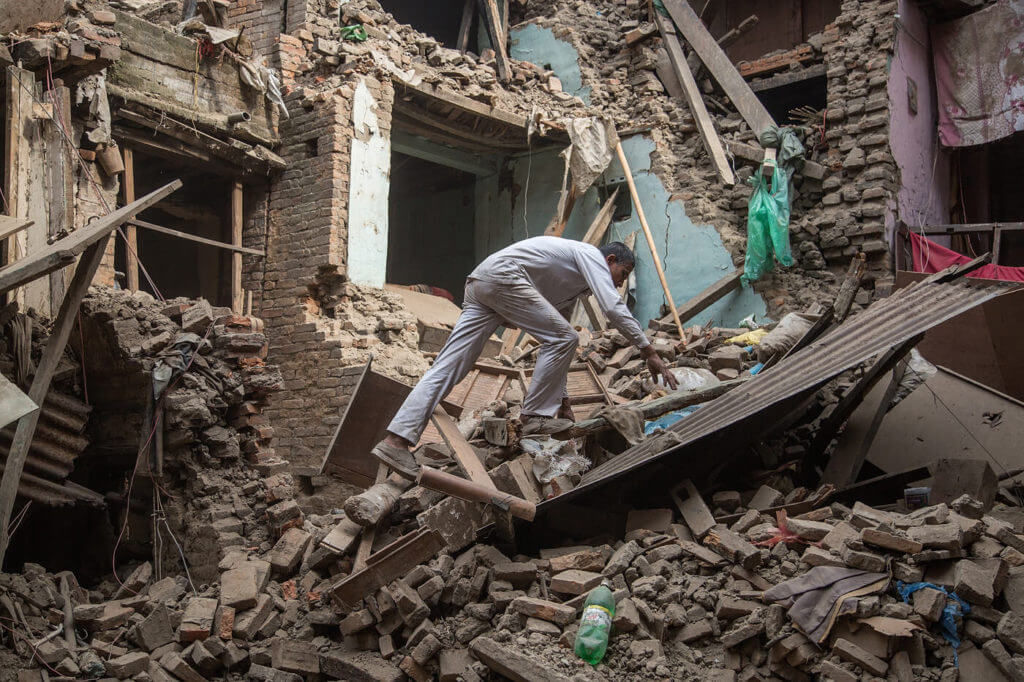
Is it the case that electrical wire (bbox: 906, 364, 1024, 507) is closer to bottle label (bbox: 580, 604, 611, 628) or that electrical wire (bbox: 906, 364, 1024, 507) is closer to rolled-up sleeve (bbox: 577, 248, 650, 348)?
rolled-up sleeve (bbox: 577, 248, 650, 348)

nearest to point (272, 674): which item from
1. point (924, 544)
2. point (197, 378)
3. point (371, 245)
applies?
point (197, 378)

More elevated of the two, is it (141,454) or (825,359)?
(825,359)

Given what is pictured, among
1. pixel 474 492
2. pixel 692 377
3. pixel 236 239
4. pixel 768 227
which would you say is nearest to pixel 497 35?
pixel 768 227

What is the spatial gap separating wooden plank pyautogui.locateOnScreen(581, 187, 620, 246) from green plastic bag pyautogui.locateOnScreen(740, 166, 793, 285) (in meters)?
2.04

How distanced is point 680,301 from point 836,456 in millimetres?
6160

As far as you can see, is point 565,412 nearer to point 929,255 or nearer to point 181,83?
point 181,83

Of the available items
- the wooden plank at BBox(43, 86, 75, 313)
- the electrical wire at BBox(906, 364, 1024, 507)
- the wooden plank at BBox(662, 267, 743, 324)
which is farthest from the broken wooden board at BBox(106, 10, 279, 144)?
the electrical wire at BBox(906, 364, 1024, 507)

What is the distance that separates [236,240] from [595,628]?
23.4 feet

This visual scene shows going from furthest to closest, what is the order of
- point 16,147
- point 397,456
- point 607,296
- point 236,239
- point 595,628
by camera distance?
point 236,239 → point 16,147 → point 607,296 → point 397,456 → point 595,628

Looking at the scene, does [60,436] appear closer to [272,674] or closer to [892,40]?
[272,674]

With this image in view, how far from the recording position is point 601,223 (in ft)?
37.6

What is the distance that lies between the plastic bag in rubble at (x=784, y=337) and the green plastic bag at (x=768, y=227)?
3310mm

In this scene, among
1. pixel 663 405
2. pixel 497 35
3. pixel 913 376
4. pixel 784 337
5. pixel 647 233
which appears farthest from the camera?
pixel 497 35

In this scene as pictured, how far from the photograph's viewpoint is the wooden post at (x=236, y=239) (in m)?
9.26
